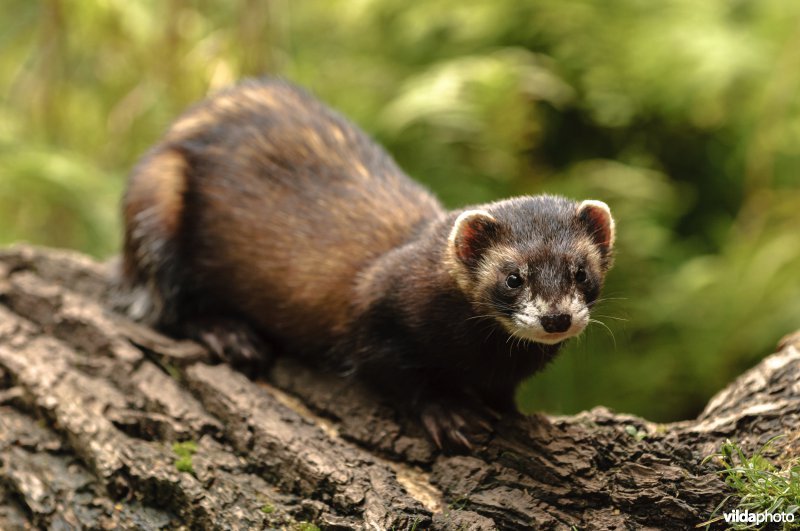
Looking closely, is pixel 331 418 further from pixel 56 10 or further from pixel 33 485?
pixel 56 10

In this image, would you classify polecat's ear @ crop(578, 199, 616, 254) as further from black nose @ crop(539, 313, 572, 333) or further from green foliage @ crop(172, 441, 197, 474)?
green foliage @ crop(172, 441, 197, 474)

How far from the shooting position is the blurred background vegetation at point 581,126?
8.01m

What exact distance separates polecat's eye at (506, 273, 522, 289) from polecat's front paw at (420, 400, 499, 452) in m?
0.85

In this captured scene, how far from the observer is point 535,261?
4.34m

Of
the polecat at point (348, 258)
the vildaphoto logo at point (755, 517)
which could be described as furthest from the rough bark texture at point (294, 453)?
the polecat at point (348, 258)

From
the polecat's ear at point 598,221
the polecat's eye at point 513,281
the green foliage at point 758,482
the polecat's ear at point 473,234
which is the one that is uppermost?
the polecat's ear at point 598,221

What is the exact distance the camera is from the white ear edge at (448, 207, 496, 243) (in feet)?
15.0

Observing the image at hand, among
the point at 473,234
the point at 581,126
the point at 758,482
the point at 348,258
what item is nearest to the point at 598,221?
the point at 473,234

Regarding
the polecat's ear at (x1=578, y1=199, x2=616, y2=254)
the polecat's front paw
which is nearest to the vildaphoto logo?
the polecat's front paw

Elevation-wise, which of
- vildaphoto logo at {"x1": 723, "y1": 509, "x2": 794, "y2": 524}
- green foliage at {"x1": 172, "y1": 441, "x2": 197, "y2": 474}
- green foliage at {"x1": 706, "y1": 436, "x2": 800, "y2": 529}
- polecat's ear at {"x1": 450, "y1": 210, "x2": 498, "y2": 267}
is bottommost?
green foliage at {"x1": 172, "y1": 441, "x2": 197, "y2": 474}

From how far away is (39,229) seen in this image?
1020cm

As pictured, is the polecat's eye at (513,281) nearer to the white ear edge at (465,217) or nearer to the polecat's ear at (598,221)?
the white ear edge at (465,217)

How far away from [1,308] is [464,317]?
3.31m

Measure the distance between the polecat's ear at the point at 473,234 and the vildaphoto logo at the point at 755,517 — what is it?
1.64 m
